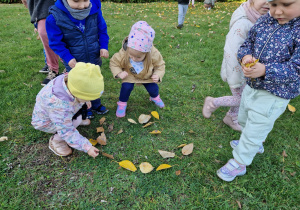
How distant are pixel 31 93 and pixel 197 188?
8.41 ft

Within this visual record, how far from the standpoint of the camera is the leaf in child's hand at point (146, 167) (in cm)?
203

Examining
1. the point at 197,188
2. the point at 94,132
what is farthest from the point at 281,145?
the point at 94,132

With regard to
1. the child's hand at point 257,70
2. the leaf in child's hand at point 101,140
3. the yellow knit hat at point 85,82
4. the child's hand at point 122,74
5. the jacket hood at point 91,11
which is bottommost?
the leaf in child's hand at point 101,140

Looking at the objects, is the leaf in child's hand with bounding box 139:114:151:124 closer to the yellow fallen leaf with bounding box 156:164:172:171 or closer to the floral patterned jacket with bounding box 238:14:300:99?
the yellow fallen leaf with bounding box 156:164:172:171

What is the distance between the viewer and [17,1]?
497 inches

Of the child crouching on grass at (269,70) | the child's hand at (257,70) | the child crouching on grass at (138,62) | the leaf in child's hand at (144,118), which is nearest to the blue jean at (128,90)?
the child crouching on grass at (138,62)

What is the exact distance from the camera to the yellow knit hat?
165cm

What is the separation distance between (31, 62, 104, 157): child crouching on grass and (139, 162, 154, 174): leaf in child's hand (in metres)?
0.46

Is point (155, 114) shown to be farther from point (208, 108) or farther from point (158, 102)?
point (208, 108)

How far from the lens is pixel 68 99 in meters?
1.82

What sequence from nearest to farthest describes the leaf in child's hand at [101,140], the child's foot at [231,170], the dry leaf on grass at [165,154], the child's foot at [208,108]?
the child's foot at [231,170], the dry leaf on grass at [165,154], the leaf in child's hand at [101,140], the child's foot at [208,108]

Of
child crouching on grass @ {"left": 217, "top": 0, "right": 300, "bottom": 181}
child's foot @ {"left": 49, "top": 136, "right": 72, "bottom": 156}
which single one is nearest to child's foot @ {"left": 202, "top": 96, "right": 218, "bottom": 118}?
child crouching on grass @ {"left": 217, "top": 0, "right": 300, "bottom": 181}

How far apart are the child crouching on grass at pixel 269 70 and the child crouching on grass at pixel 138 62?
96 cm

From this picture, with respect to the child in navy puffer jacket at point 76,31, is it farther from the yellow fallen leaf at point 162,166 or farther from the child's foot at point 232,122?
the child's foot at point 232,122
